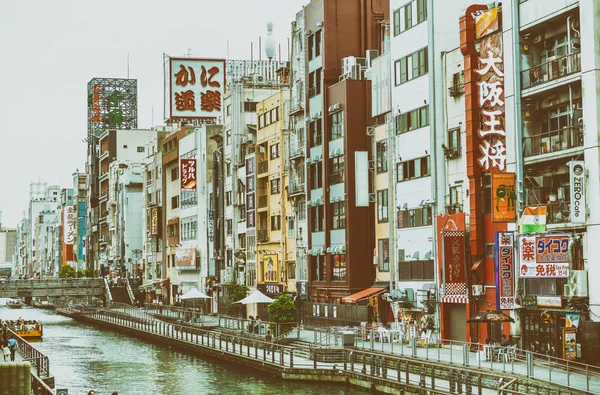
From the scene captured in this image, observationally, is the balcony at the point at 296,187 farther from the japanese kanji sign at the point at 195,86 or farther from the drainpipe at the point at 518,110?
the japanese kanji sign at the point at 195,86

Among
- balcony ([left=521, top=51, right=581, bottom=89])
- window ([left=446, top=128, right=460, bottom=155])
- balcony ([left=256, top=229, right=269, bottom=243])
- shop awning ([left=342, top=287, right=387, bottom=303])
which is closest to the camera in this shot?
balcony ([left=521, top=51, right=581, bottom=89])

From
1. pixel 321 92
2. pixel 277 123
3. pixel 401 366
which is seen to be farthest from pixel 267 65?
pixel 401 366

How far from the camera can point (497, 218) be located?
53688 millimetres

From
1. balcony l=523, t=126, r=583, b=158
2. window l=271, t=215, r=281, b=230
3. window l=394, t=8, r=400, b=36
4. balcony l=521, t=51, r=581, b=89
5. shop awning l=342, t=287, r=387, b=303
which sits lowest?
shop awning l=342, t=287, r=387, b=303

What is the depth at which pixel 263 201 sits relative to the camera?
102188 millimetres

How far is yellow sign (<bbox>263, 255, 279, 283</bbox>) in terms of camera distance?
9869 centimetres

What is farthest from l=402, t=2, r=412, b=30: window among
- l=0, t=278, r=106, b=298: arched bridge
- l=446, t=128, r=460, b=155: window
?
l=0, t=278, r=106, b=298: arched bridge

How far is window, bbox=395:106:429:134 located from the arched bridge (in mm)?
82151

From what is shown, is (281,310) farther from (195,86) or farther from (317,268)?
(195,86)

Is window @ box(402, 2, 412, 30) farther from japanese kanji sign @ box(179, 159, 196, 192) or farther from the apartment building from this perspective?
japanese kanji sign @ box(179, 159, 196, 192)

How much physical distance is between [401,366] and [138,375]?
23.4m

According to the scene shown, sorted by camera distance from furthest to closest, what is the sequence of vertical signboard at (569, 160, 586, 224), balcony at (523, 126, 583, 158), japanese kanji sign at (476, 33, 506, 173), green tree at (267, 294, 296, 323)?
1. green tree at (267, 294, 296, 323)
2. japanese kanji sign at (476, 33, 506, 173)
3. balcony at (523, 126, 583, 158)
4. vertical signboard at (569, 160, 586, 224)

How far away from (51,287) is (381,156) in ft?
259

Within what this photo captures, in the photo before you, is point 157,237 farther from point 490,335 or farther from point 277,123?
point 490,335
